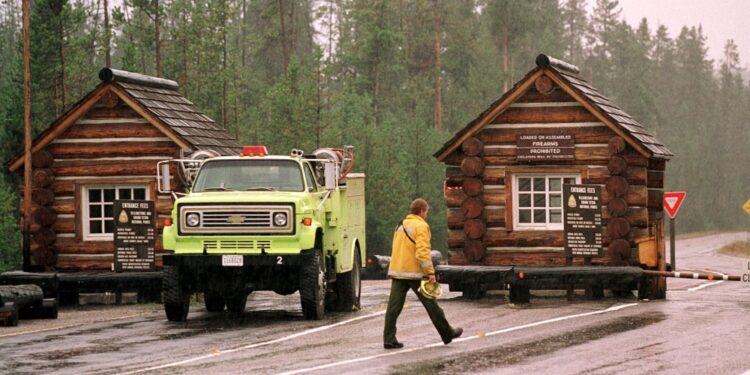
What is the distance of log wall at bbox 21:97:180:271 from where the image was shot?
27.3 meters

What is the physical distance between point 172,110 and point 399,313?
14392 mm

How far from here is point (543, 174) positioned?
85.3 feet

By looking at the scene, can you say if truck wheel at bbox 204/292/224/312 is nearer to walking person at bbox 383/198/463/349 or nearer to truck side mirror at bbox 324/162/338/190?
truck side mirror at bbox 324/162/338/190

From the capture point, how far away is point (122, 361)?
14336mm

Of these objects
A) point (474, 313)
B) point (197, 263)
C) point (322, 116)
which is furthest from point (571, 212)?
point (322, 116)

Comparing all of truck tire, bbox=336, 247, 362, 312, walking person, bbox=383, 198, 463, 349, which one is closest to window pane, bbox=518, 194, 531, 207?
truck tire, bbox=336, 247, 362, 312

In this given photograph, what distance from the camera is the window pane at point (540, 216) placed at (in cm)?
2652

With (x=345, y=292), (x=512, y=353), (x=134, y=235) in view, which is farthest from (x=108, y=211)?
(x=512, y=353)

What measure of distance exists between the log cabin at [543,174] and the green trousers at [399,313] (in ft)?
32.9

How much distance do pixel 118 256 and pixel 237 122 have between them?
37.2 metres

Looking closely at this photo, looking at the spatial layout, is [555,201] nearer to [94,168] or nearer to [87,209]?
[94,168]

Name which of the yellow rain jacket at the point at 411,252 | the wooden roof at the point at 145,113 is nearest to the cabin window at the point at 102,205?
the wooden roof at the point at 145,113

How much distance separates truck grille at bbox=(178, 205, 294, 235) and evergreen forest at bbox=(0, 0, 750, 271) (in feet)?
105

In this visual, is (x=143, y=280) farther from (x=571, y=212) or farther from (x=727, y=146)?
(x=727, y=146)
